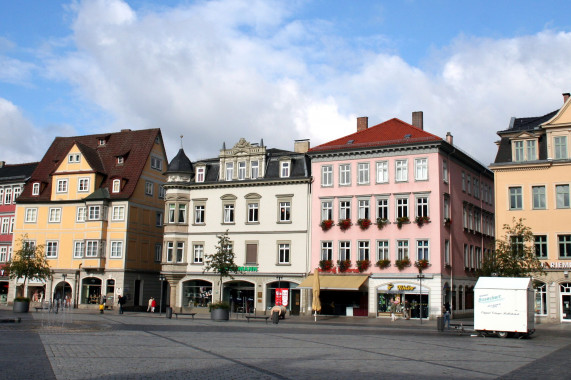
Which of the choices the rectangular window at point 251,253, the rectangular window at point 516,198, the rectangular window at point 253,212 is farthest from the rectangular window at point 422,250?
the rectangular window at point 253,212

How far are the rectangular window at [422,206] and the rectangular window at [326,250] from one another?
25.9 ft

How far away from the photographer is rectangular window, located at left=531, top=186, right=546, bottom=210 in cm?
4806

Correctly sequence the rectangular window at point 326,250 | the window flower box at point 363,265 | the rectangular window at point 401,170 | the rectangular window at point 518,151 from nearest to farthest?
1. the rectangular window at point 518,151
2. the rectangular window at point 401,170
3. the window flower box at point 363,265
4. the rectangular window at point 326,250

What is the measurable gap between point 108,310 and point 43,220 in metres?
13.7

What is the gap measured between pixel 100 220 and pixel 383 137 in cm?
2971

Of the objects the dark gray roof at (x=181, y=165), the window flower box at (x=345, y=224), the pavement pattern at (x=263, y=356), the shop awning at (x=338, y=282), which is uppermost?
the dark gray roof at (x=181, y=165)

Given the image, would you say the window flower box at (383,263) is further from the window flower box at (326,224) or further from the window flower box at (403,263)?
the window flower box at (326,224)

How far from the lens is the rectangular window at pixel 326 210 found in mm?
54938

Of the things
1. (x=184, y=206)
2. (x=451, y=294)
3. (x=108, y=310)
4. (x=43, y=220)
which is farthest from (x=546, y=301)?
(x=43, y=220)

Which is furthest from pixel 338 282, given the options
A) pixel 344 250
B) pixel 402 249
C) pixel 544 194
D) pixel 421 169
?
pixel 544 194

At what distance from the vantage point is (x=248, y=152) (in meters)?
59.2

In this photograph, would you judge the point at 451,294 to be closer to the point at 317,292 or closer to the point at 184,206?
the point at 317,292

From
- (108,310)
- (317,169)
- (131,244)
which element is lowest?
(108,310)

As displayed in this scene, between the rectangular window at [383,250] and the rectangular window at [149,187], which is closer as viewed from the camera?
the rectangular window at [383,250]
